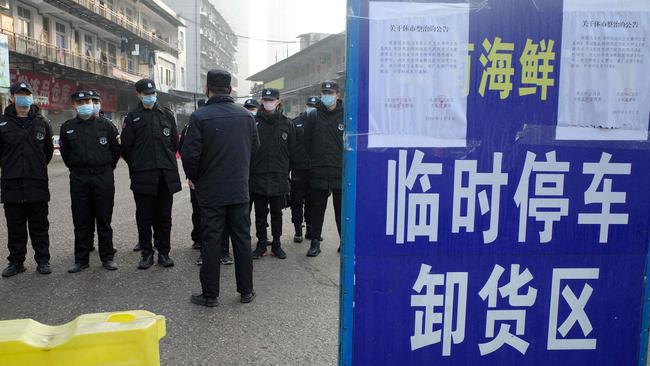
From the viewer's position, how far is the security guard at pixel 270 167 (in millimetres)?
5523

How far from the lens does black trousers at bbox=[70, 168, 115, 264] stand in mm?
4969

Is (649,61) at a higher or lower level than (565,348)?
higher

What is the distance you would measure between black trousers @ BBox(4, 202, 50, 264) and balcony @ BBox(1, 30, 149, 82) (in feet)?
56.4

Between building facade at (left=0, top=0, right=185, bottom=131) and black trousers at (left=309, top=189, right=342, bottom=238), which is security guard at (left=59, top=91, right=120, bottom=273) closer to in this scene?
black trousers at (left=309, top=189, right=342, bottom=238)

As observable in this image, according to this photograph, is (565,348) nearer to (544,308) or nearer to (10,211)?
(544,308)

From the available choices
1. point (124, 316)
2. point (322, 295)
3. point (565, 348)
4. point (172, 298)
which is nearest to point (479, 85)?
point (565, 348)

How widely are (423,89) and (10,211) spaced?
442 cm

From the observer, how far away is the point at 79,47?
91.4ft

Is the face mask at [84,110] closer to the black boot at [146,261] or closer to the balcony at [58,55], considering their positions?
the black boot at [146,261]

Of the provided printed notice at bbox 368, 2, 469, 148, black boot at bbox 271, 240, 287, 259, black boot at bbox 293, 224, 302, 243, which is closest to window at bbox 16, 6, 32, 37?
black boot at bbox 293, 224, 302, 243

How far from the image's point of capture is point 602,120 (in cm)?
212

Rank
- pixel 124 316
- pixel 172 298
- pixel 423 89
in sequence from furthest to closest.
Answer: pixel 172 298 < pixel 423 89 < pixel 124 316

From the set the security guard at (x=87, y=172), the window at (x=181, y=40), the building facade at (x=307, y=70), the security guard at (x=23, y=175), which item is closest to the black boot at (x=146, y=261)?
the security guard at (x=87, y=172)

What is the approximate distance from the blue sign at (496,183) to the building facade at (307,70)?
83.8ft
